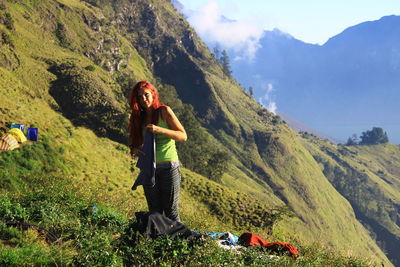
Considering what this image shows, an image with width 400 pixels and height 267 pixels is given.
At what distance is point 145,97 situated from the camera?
564 centimetres

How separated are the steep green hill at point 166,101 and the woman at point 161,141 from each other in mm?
2733

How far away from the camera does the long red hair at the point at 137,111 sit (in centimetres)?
571

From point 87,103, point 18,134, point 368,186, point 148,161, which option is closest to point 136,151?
point 148,161

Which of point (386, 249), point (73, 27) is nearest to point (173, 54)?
point (73, 27)

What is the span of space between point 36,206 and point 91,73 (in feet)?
173

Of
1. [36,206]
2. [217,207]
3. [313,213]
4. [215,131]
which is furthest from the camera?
[215,131]

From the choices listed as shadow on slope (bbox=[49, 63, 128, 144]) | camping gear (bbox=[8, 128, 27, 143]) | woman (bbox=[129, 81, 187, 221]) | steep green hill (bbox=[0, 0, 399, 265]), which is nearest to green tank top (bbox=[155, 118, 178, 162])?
woman (bbox=[129, 81, 187, 221])

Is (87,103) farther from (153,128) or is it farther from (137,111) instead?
(153,128)

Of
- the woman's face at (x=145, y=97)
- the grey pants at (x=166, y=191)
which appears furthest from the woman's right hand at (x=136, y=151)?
the woman's face at (x=145, y=97)

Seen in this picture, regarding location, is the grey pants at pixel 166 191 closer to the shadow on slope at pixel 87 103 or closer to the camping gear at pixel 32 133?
the camping gear at pixel 32 133

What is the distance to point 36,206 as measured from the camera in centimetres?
670

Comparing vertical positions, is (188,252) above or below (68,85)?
below

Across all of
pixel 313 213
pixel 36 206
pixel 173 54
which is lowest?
pixel 313 213

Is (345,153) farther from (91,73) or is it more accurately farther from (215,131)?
(91,73)
